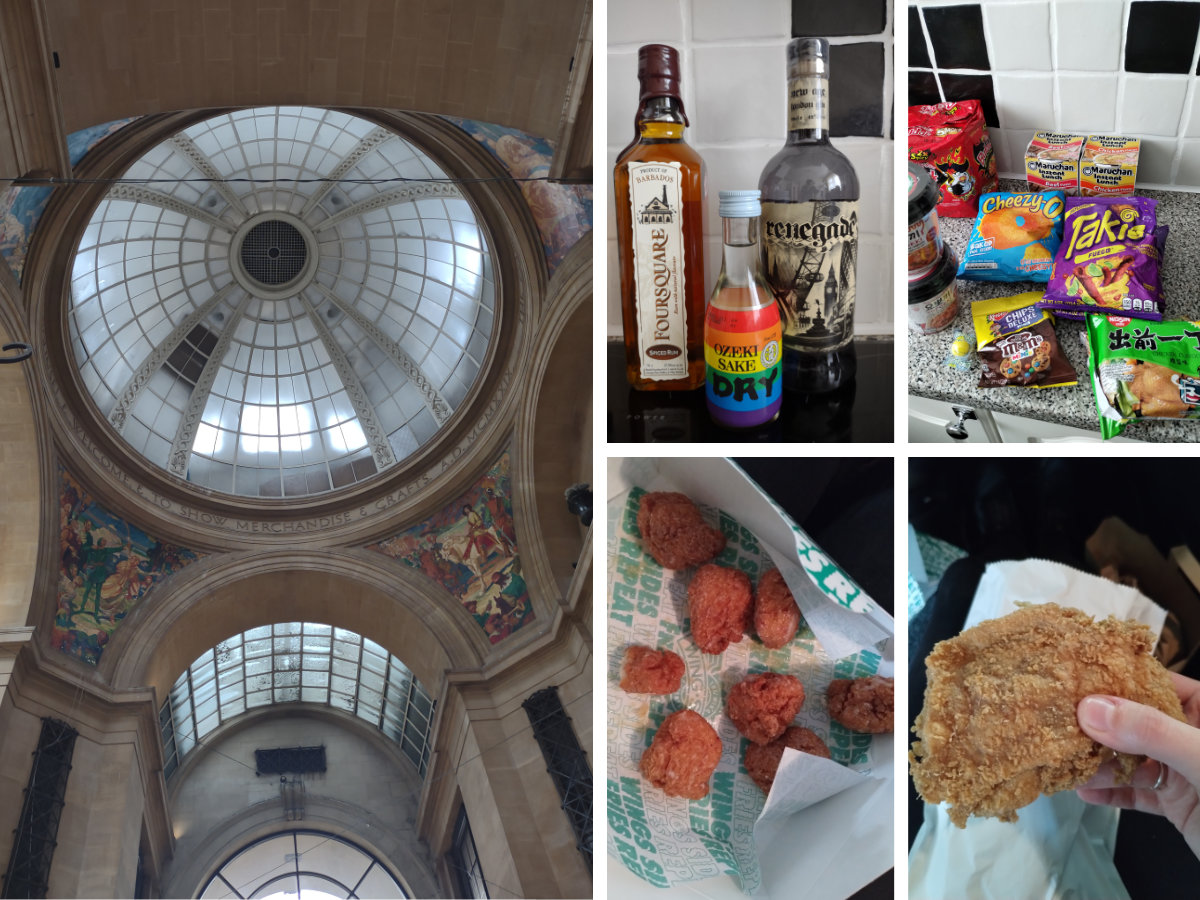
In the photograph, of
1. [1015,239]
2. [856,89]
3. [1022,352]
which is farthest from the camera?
[1015,239]

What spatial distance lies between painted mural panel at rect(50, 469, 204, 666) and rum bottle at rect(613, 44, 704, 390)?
759mm

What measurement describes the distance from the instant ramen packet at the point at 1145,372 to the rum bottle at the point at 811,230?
1.36 ft

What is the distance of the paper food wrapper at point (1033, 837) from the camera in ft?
3.77

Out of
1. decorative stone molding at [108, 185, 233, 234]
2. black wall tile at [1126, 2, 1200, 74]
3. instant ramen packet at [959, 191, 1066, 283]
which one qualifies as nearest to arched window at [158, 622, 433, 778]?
decorative stone molding at [108, 185, 233, 234]

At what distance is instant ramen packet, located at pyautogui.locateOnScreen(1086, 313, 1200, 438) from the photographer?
114 cm

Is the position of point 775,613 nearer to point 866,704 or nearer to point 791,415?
point 866,704

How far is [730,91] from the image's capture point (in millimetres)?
1107

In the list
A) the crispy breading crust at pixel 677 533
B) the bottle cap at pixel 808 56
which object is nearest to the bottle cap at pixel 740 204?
the bottle cap at pixel 808 56

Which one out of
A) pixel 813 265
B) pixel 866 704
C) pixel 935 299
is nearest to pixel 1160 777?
pixel 866 704

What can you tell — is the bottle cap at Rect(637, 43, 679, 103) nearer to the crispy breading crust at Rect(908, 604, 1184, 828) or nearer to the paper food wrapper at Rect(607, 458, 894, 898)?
the paper food wrapper at Rect(607, 458, 894, 898)

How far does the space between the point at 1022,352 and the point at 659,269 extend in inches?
21.9

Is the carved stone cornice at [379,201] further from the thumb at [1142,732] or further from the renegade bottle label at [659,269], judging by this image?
the thumb at [1142,732]

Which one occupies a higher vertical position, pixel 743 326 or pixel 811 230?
pixel 811 230

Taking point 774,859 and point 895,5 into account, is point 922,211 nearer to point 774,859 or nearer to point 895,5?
point 895,5
